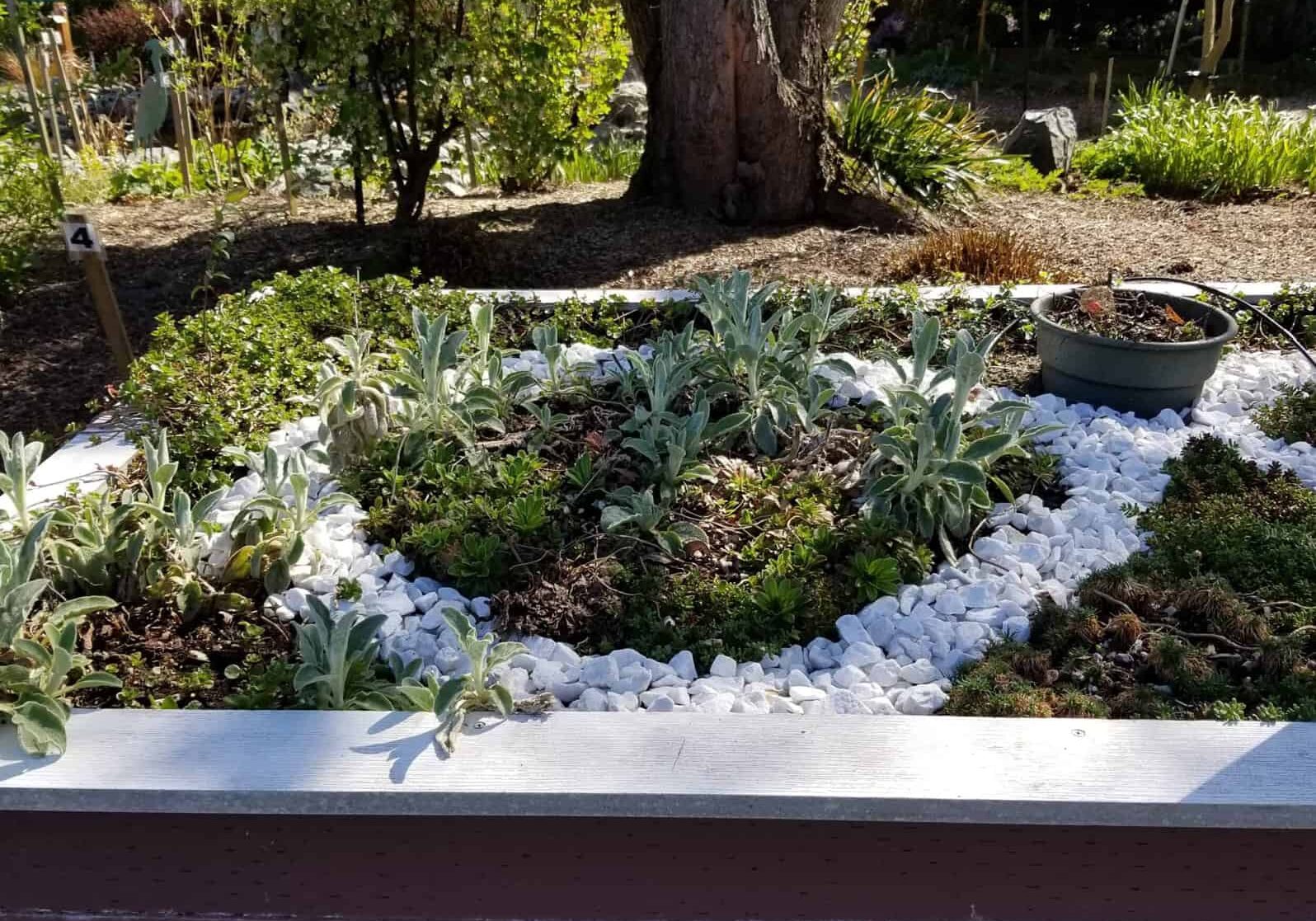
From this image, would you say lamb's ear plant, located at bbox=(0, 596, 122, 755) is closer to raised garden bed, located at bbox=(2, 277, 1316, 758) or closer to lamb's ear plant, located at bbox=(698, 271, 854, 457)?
raised garden bed, located at bbox=(2, 277, 1316, 758)

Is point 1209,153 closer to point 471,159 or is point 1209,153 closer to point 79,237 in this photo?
point 471,159

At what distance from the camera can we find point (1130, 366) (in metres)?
3.44

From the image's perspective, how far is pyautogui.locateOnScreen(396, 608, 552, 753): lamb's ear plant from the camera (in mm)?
1939

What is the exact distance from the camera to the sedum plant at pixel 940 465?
269 centimetres

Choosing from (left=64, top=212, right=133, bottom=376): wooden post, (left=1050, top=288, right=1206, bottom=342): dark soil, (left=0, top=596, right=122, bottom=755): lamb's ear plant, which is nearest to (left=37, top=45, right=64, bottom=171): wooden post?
(left=64, top=212, right=133, bottom=376): wooden post

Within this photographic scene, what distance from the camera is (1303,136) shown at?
7613 millimetres

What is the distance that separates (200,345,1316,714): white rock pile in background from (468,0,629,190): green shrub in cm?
271

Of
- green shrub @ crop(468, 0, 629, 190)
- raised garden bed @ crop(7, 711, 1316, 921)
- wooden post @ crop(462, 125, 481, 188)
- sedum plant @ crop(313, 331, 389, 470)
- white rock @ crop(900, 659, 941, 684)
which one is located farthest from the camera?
wooden post @ crop(462, 125, 481, 188)

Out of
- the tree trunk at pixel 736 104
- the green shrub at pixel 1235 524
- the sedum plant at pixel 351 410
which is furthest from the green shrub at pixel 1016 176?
the sedum plant at pixel 351 410

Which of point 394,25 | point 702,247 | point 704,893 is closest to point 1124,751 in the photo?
point 704,893

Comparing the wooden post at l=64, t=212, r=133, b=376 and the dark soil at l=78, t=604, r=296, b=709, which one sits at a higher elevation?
the wooden post at l=64, t=212, r=133, b=376

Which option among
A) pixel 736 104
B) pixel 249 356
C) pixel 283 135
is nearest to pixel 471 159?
pixel 283 135

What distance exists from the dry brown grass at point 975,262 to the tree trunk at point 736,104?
3.49ft

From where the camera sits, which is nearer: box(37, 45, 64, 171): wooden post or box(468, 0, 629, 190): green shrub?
box(468, 0, 629, 190): green shrub
